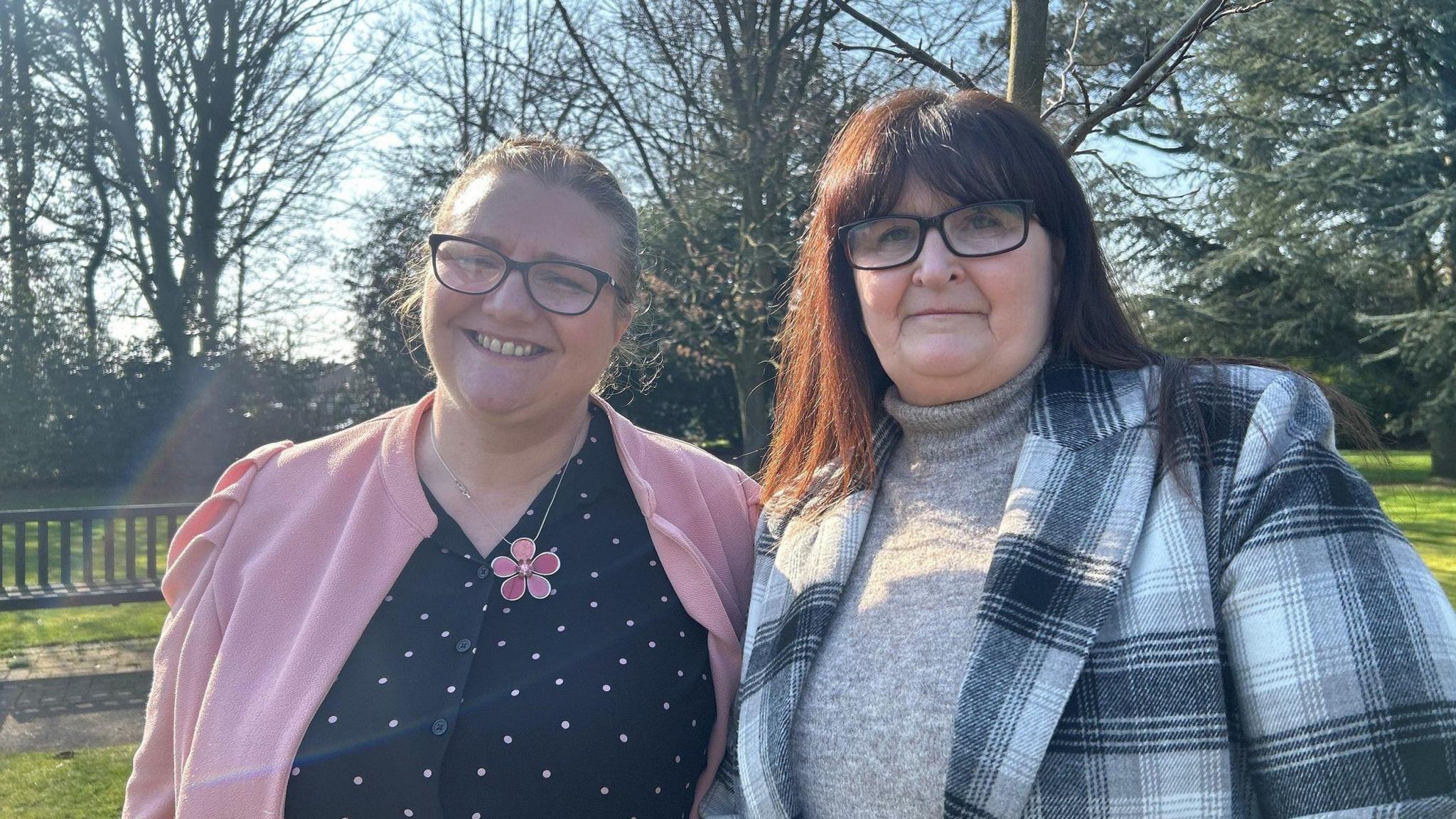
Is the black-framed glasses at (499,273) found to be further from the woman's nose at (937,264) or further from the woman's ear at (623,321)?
the woman's nose at (937,264)

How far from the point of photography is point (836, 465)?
233 cm

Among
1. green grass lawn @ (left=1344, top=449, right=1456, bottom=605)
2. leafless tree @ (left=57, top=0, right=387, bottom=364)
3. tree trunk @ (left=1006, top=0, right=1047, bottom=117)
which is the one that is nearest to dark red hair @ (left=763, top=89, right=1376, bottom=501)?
tree trunk @ (left=1006, top=0, right=1047, bottom=117)

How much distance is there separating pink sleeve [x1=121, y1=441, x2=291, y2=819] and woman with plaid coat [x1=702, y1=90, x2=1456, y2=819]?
1085 millimetres

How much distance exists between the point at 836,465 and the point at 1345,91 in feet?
67.4

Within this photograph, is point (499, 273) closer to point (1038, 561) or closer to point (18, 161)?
point (1038, 561)

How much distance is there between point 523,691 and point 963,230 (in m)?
1.22

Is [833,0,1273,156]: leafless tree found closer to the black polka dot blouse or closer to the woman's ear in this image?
the woman's ear

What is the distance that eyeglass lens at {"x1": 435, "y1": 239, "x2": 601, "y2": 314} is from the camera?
2.30 m

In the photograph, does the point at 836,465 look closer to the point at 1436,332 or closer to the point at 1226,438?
the point at 1226,438

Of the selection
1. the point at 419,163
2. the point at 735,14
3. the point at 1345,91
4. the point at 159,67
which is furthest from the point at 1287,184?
the point at 159,67

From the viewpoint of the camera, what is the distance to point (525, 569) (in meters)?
2.23

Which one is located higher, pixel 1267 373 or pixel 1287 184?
pixel 1287 184

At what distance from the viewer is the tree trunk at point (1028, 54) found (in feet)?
10.6

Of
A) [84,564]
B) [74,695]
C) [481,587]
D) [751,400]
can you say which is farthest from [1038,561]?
[751,400]
